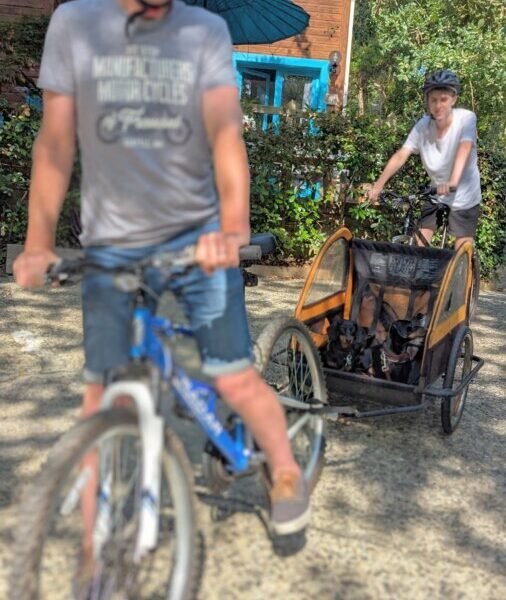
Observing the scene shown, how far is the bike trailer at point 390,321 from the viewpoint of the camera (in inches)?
155

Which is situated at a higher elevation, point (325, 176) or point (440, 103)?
point (440, 103)

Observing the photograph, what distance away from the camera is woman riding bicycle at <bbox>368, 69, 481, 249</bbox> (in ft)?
17.4

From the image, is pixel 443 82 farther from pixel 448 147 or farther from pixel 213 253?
pixel 213 253

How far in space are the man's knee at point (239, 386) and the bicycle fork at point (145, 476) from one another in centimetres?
34

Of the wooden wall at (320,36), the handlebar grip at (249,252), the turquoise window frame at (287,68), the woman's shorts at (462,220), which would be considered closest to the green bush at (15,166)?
the woman's shorts at (462,220)

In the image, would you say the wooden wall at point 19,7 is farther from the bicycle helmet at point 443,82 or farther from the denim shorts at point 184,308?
the denim shorts at point 184,308

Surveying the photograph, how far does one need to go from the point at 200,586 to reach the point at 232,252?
1287 millimetres

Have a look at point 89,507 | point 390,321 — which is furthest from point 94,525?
point 390,321

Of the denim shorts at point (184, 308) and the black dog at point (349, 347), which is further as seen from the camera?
the black dog at point (349, 347)

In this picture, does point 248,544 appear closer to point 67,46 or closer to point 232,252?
point 232,252

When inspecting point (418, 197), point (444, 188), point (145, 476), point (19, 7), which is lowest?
point (145, 476)

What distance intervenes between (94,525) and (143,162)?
40.8 inches

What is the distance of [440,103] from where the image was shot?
5344 mm

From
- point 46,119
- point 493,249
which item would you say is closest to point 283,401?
point 46,119
